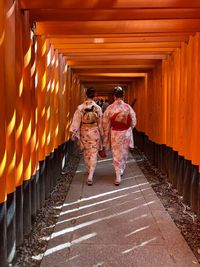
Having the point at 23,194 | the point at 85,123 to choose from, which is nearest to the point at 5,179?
the point at 23,194

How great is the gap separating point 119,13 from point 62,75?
3.81m

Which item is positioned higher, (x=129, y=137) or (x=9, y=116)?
(x=9, y=116)

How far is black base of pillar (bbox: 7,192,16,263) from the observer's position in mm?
3557

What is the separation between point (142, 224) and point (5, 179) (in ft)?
7.19

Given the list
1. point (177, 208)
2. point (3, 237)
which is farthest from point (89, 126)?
point (3, 237)

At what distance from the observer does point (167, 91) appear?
8062 millimetres

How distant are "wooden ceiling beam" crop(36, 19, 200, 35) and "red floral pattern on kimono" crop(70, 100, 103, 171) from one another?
2.16m

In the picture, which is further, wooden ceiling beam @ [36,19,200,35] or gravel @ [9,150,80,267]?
wooden ceiling beam @ [36,19,200,35]

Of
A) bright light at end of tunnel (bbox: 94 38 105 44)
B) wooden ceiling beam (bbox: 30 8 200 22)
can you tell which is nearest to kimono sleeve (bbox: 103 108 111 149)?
bright light at end of tunnel (bbox: 94 38 105 44)

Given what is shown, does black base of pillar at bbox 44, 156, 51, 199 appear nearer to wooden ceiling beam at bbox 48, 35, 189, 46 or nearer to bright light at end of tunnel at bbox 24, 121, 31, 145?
bright light at end of tunnel at bbox 24, 121, 31, 145

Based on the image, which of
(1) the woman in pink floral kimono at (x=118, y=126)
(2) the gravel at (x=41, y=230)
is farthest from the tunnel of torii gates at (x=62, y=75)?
(1) the woman in pink floral kimono at (x=118, y=126)

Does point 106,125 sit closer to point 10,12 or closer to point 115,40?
point 115,40

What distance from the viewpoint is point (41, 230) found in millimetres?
4641

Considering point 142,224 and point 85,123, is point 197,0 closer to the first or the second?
point 142,224
